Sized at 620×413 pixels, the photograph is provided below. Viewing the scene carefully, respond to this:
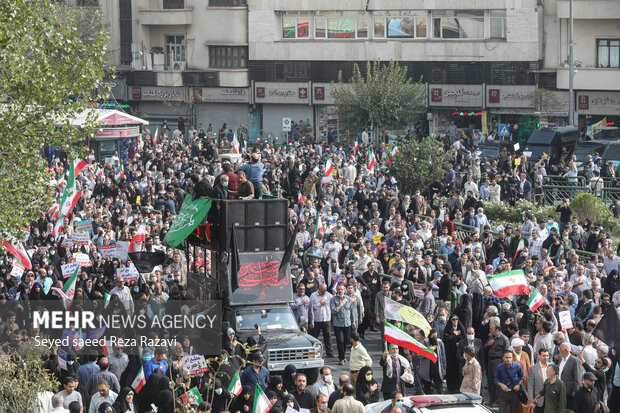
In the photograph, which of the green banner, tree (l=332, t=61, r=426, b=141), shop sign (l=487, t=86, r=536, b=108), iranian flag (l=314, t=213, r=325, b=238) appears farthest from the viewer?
shop sign (l=487, t=86, r=536, b=108)

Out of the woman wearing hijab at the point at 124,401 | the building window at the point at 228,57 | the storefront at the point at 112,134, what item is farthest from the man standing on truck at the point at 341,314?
the building window at the point at 228,57

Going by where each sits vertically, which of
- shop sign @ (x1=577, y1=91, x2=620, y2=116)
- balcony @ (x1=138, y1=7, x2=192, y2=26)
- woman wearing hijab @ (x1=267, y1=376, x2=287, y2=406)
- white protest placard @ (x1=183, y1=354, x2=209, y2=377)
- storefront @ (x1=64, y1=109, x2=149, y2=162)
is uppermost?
balcony @ (x1=138, y1=7, x2=192, y2=26)

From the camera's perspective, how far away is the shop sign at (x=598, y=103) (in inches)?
1999

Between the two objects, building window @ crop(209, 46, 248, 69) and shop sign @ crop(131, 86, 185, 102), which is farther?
shop sign @ crop(131, 86, 185, 102)

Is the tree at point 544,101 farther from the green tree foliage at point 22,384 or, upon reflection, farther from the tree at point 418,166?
the green tree foliage at point 22,384

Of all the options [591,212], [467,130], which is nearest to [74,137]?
[591,212]

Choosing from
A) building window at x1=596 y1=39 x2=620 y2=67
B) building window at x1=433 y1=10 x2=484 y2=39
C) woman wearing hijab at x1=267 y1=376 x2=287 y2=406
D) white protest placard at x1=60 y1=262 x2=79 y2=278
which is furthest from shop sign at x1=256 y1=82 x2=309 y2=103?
woman wearing hijab at x1=267 y1=376 x2=287 y2=406

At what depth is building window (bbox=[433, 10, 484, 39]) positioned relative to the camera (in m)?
54.4

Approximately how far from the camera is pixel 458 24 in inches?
2157

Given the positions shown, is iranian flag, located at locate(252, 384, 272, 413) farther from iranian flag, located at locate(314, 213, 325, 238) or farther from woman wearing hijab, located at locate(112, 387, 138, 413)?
iranian flag, located at locate(314, 213, 325, 238)

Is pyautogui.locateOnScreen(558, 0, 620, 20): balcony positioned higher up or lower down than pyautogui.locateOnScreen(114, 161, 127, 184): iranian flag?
higher up

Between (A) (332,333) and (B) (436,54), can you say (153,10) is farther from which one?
(A) (332,333)

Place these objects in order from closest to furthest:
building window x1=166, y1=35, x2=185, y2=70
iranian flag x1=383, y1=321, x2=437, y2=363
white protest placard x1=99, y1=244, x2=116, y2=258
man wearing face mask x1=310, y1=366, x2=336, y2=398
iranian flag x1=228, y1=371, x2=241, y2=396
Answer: iranian flag x1=228, y1=371, x2=241, y2=396, man wearing face mask x1=310, y1=366, x2=336, y2=398, iranian flag x1=383, y1=321, x2=437, y2=363, white protest placard x1=99, y1=244, x2=116, y2=258, building window x1=166, y1=35, x2=185, y2=70

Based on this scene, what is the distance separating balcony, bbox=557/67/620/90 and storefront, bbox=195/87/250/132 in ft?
55.4
